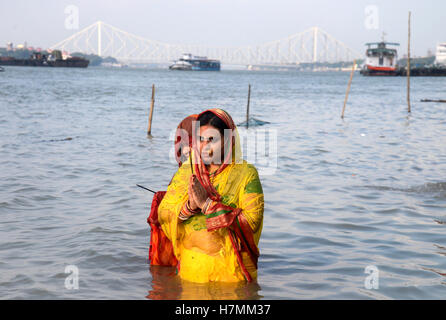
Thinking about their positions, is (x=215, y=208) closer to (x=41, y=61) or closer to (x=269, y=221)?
(x=269, y=221)

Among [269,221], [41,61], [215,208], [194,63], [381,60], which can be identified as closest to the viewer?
[215,208]

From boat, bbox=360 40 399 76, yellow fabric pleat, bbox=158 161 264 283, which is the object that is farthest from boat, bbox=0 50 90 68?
yellow fabric pleat, bbox=158 161 264 283

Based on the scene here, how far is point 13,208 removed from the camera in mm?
6766

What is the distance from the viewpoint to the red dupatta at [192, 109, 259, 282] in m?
3.24

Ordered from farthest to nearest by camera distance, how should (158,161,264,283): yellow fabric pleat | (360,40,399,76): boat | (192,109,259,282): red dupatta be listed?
(360,40,399,76): boat, (158,161,264,283): yellow fabric pleat, (192,109,259,282): red dupatta

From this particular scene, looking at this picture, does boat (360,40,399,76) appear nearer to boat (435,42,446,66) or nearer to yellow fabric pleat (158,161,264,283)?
boat (435,42,446,66)

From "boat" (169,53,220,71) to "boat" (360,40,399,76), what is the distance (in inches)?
2264

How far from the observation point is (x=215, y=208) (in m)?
3.23

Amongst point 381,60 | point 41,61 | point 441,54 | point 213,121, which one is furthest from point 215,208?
point 441,54

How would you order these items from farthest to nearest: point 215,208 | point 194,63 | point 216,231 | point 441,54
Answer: point 194,63, point 441,54, point 216,231, point 215,208

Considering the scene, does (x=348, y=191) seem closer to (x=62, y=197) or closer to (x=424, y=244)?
(x=424, y=244)

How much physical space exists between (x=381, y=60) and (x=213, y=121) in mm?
91249

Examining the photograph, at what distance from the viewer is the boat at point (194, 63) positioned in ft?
467
